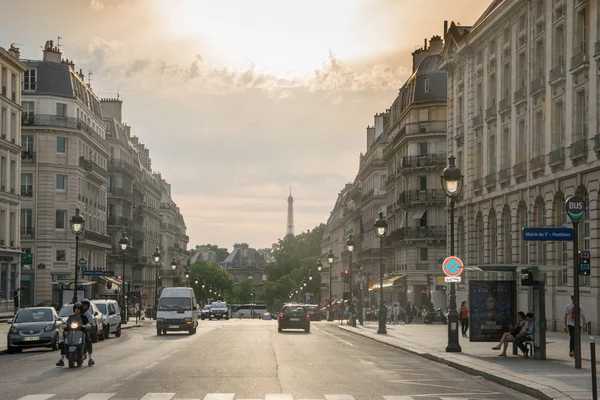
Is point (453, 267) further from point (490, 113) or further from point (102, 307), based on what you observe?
point (490, 113)

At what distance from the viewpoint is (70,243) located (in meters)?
87.2

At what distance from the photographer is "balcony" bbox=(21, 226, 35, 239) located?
8500 centimetres

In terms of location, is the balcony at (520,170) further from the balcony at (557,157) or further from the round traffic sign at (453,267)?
the round traffic sign at (453,267)

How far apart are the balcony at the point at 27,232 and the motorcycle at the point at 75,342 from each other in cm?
6062

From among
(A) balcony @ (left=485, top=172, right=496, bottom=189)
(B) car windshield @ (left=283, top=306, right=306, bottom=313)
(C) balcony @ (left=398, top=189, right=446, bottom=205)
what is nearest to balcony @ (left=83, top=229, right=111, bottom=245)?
(C) balcony @ (left=398, top=189, right=446, bottom=205)

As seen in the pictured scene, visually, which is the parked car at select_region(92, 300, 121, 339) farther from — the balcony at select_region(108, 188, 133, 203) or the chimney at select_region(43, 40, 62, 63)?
the balcony at select_region(108, 188, 133, 203)

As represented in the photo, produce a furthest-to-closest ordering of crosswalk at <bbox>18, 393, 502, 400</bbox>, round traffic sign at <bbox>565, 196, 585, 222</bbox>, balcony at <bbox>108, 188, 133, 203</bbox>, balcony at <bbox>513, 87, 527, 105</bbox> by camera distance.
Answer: balcony at <bbox>108, 188, 133, 203</bbox> < balcony at <bbox>513, 87, 527, 105</bbox> < round traffic sign at <bbox>565, 196, 585, 222</bbox> < crosswalk at <bbox>18, 393, 502, 400</bbox>

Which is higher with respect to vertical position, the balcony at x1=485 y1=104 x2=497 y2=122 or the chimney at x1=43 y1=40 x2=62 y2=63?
the chimney at x1=43 y1=40 x2=62 y2=63

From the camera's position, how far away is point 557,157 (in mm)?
44094

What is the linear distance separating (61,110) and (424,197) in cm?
3048

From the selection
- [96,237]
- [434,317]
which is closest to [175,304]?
[434,317]

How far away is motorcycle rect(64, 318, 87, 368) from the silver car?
26.7 ft

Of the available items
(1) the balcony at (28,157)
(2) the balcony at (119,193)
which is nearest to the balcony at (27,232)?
(1) the balcony at (28,157)

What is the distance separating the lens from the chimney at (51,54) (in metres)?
86.9
